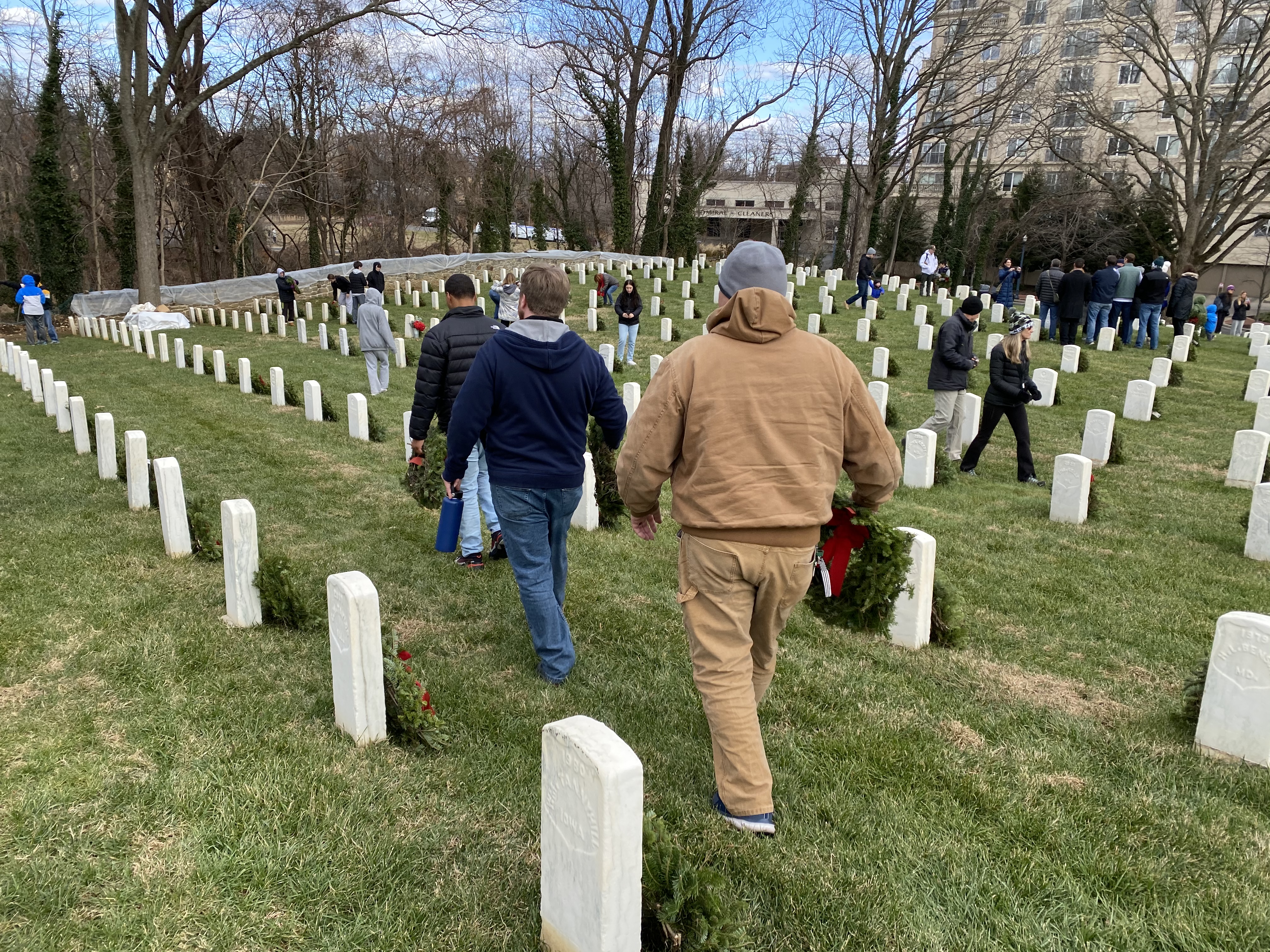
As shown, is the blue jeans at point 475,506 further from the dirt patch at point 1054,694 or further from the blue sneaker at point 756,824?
the dirt patch at point 1054,694

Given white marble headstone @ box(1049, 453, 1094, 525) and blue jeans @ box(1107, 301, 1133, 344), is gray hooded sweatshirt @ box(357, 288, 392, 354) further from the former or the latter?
blue jeans @ box(1107, 301, 1133, 344)

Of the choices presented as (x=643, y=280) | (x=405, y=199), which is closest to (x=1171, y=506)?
(x=643, y=280)

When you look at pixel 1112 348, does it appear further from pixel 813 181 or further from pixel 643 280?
pixel 813 181

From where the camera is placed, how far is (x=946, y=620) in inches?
195

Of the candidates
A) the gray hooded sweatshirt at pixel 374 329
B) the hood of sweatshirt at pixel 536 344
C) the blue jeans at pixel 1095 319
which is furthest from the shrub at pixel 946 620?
the blue jeans at pixel 1095 319

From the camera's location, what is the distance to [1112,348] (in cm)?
1764

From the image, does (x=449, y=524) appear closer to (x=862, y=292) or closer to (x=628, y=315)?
(x=628, y=315)

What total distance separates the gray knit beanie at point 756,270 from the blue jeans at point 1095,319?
58.8 feet

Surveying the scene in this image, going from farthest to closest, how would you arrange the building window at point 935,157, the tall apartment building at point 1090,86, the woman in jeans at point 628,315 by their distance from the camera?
the building window at point 935,157, the tall apartment building at point 1090,86, the woman in jeans at point 628,315

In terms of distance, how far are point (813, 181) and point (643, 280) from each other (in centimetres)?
2965

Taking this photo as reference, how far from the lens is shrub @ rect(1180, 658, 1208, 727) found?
385 cm

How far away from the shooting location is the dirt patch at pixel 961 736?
3689 mm

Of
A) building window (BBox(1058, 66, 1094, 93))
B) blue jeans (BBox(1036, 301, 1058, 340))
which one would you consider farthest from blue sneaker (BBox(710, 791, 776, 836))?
building window (BBox(1058, 66, 1094, 93))

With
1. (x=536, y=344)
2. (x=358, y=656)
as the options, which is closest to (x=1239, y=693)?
(x=536, y=344)
